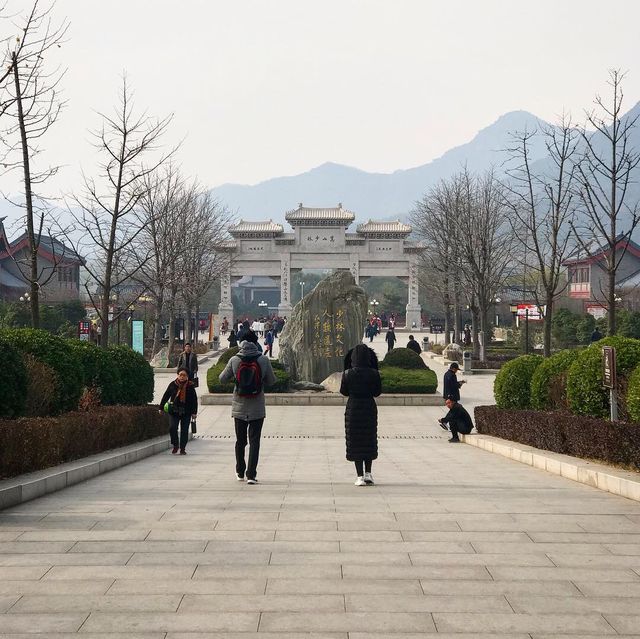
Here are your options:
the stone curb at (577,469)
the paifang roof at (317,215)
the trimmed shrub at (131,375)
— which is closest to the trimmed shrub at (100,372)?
the trimmed shrub at (131,375)

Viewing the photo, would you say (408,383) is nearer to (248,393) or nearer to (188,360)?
(188,360)

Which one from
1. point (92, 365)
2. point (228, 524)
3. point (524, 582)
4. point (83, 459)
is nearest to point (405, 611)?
point (524, 582)

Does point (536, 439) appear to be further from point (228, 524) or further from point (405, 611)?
point (405, 611)

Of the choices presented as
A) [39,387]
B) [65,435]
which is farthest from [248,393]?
[39,387]

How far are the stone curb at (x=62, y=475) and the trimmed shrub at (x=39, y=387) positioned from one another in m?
0.89

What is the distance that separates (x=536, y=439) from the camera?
12.1 meters

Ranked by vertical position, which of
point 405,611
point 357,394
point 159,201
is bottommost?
point 405,611

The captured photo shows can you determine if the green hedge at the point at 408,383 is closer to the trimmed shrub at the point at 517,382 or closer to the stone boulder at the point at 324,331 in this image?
the stone boulder at the point at 324,331

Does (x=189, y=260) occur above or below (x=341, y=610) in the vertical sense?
above

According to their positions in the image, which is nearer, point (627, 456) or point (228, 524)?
point (228, 524)

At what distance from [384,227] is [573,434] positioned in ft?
216

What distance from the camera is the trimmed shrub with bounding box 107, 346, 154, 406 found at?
14.5m

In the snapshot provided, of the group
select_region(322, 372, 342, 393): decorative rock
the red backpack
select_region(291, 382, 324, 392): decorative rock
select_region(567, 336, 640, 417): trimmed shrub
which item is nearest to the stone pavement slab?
the red backpack

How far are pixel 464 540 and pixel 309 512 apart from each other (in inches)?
56.9
